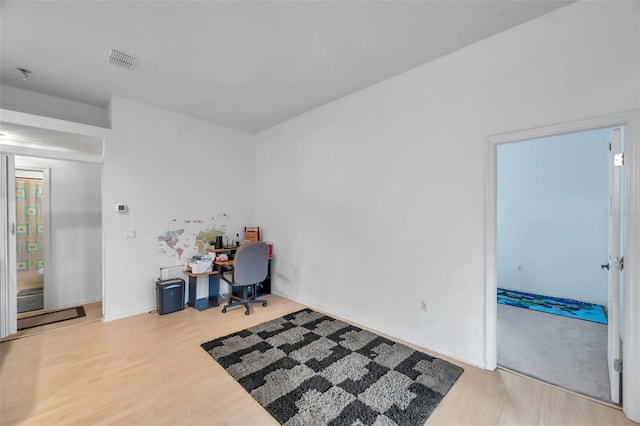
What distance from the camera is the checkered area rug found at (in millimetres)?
1820

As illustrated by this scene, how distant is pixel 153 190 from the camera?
378 cm

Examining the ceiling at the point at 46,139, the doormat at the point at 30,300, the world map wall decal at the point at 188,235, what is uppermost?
the ceiling at the point at 46,139

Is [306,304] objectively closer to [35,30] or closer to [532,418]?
[532,418]

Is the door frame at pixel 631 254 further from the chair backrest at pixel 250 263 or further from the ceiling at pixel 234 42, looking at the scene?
the chair backrest at pixel 250 263

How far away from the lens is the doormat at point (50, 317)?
325 centimetres

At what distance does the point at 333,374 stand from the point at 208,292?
2.72 m

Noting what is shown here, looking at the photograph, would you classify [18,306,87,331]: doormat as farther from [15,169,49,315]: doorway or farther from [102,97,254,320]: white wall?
[102,97,254,320]: white wall

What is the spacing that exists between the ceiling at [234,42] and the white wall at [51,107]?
0.12m

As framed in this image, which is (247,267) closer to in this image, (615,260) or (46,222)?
(46,222)

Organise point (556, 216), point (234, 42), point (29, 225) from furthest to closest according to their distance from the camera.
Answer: point (556, 216)
point (29, 225)
point (234, 42)

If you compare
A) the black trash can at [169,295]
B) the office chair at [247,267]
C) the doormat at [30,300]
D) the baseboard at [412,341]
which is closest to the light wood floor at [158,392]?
the baseboard at [412,341]

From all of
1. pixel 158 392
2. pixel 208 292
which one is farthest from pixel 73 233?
pixel 158 392

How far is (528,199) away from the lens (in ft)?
15.0

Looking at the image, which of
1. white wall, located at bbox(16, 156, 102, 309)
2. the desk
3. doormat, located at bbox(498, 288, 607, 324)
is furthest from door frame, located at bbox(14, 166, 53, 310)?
doormat, located at bbox(498, 288, 607, 324)
